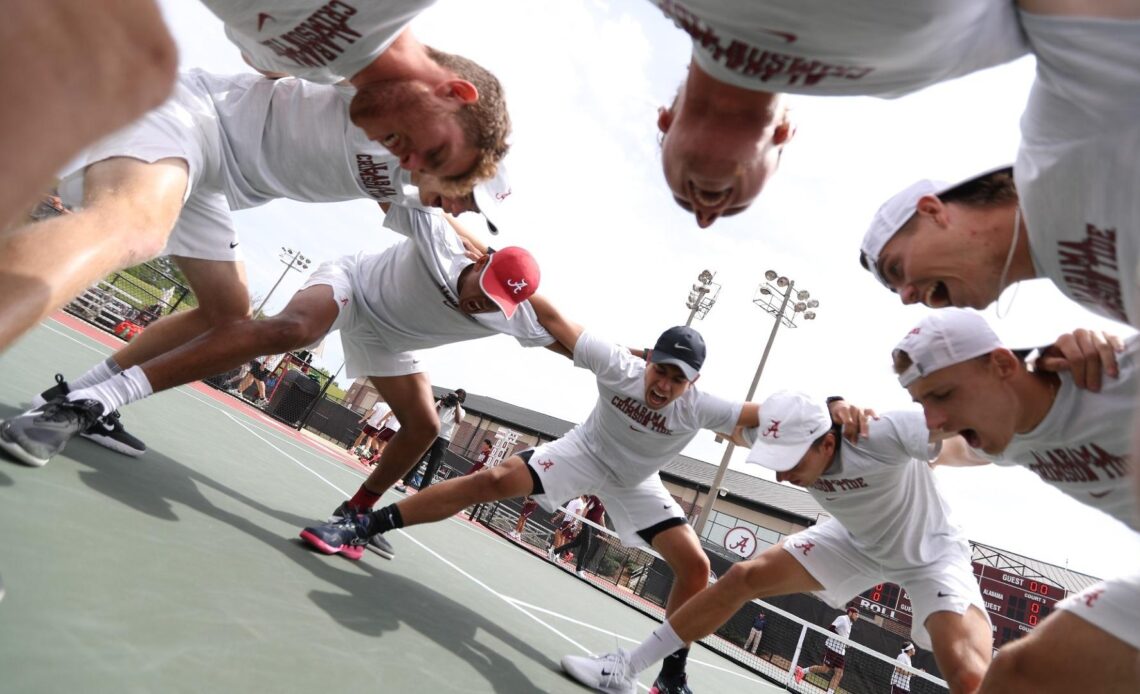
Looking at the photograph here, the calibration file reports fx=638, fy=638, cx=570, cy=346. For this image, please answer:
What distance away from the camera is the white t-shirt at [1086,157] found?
116cm

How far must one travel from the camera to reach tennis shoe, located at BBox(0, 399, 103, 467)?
7.98 feet

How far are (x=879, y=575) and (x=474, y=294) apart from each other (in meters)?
3.17

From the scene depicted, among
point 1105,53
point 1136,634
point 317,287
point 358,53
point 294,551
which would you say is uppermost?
point 1105,53

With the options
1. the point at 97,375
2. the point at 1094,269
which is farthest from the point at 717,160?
the point at 97,375

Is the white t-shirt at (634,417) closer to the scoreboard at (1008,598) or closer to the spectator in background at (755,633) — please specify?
the spectator in background at (755,633)

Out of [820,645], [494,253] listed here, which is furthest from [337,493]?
[820,645]

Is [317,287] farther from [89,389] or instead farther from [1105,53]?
[1105,53]

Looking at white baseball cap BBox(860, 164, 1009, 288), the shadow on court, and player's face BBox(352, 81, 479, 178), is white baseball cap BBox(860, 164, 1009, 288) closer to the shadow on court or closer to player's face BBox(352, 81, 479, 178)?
player's face BBox(352, 81, 479, 178)

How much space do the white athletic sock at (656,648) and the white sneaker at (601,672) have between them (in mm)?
136

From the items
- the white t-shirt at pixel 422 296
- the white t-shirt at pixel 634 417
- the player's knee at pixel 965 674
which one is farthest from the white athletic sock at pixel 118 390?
the player's knee at pixel 965 674

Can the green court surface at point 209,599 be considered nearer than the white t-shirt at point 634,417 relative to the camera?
Yes

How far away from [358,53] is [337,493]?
16.8 feet

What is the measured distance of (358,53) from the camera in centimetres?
189

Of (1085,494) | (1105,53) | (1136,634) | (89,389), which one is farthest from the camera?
(89,389)
